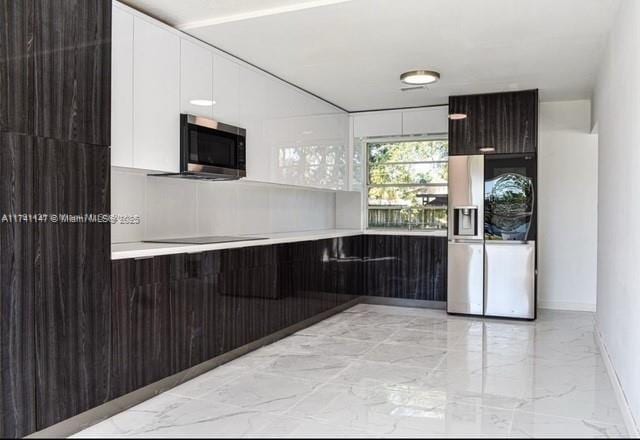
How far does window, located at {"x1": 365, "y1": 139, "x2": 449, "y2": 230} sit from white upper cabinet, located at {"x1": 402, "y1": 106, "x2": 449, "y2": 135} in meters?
0.23

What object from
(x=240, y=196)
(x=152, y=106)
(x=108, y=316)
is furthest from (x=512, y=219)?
(x=108, y=316)

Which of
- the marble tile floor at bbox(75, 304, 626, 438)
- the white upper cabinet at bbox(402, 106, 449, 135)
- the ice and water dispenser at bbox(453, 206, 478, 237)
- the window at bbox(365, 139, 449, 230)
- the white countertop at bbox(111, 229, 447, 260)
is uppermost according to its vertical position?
the white upper cabinet at bbox(402, 106, 449, 135)

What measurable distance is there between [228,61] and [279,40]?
490 mm

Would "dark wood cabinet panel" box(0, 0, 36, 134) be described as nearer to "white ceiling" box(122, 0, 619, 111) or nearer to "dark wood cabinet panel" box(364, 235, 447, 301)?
"white ceiling" box(122, 0, 619, 111)

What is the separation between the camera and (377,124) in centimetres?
598

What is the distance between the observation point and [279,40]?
3602 mm

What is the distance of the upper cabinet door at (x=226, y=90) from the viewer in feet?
12.2

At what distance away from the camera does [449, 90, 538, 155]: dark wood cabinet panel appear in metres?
4.96

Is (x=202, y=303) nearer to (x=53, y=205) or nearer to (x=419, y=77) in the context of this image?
(x=53, y=205)

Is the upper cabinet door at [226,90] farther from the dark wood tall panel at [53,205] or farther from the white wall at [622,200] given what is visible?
the white wall at [622,200]

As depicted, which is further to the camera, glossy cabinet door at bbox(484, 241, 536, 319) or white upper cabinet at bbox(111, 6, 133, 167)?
glossy cabinet door at bbox(484, 241, 536, 319)

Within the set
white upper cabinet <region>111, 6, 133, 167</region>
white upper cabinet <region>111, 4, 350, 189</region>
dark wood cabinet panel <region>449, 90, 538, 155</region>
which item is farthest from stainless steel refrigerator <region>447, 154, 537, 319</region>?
white upper cabinet <region>111, 6, 133, 167</region>

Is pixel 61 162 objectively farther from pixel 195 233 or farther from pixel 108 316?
pixel 195 233

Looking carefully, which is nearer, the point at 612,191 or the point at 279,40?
the point at 612,191
